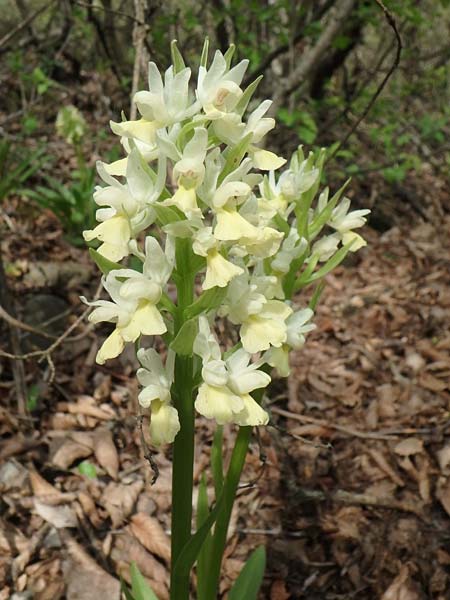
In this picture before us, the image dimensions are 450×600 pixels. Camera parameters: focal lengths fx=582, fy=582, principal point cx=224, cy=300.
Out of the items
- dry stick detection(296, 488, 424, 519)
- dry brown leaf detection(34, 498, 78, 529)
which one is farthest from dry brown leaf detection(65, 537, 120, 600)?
dry stick detection(296, 488, 424, 519)

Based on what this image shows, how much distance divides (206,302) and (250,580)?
112cm

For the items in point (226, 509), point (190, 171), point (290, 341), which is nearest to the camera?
point (190, 171)

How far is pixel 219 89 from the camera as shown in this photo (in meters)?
1.30

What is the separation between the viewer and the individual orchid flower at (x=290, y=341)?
5.20 feet

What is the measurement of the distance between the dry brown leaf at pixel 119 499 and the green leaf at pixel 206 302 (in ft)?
4.98

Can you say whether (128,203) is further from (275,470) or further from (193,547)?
(275,470)

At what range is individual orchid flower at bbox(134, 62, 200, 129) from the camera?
4.34 feet

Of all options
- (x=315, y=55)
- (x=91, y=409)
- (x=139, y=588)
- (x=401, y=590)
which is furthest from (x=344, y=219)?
(x=315, y=55)

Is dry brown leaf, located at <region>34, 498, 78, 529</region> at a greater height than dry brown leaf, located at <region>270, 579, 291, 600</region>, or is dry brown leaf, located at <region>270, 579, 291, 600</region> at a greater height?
dry brown leaf, located at <region>34, 498, 78, 529</region>

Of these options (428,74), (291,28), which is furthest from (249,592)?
(428,74)

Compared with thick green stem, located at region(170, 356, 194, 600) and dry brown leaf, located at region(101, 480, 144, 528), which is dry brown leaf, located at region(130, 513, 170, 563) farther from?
thick green stem, located at region(170, 356, 194, 600)

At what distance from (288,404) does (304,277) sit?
167 cm

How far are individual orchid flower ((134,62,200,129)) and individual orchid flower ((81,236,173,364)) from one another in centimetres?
29

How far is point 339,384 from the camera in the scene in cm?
361
